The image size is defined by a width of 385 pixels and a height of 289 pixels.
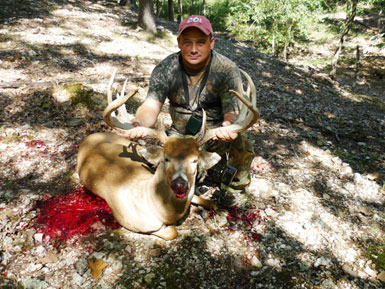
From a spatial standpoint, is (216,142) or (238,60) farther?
(238,60)

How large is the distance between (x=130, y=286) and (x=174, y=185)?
53.2 inches

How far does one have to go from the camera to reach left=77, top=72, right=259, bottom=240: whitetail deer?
292 centimetres

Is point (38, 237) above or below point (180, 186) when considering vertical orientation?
below

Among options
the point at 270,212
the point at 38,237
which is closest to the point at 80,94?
the point at 38,237

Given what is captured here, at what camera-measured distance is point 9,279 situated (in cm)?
290

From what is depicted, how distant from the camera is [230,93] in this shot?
3703 millimetres

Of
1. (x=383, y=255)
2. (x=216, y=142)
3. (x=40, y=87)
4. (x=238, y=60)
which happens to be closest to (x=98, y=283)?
(x=216, y=142)

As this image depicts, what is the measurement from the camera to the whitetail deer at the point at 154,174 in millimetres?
2916

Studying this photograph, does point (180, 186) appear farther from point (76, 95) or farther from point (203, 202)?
point (76, 95)

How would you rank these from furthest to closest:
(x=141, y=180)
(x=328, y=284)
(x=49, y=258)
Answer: (x=141, y=180), (x=49, y=258), (x=328, y=284)

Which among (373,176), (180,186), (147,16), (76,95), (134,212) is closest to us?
(180,186)

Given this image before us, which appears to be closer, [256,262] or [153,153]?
[153,153]

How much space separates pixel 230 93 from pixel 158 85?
1088 millimetres

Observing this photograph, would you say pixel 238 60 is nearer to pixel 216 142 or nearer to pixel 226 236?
pixel 216 142
